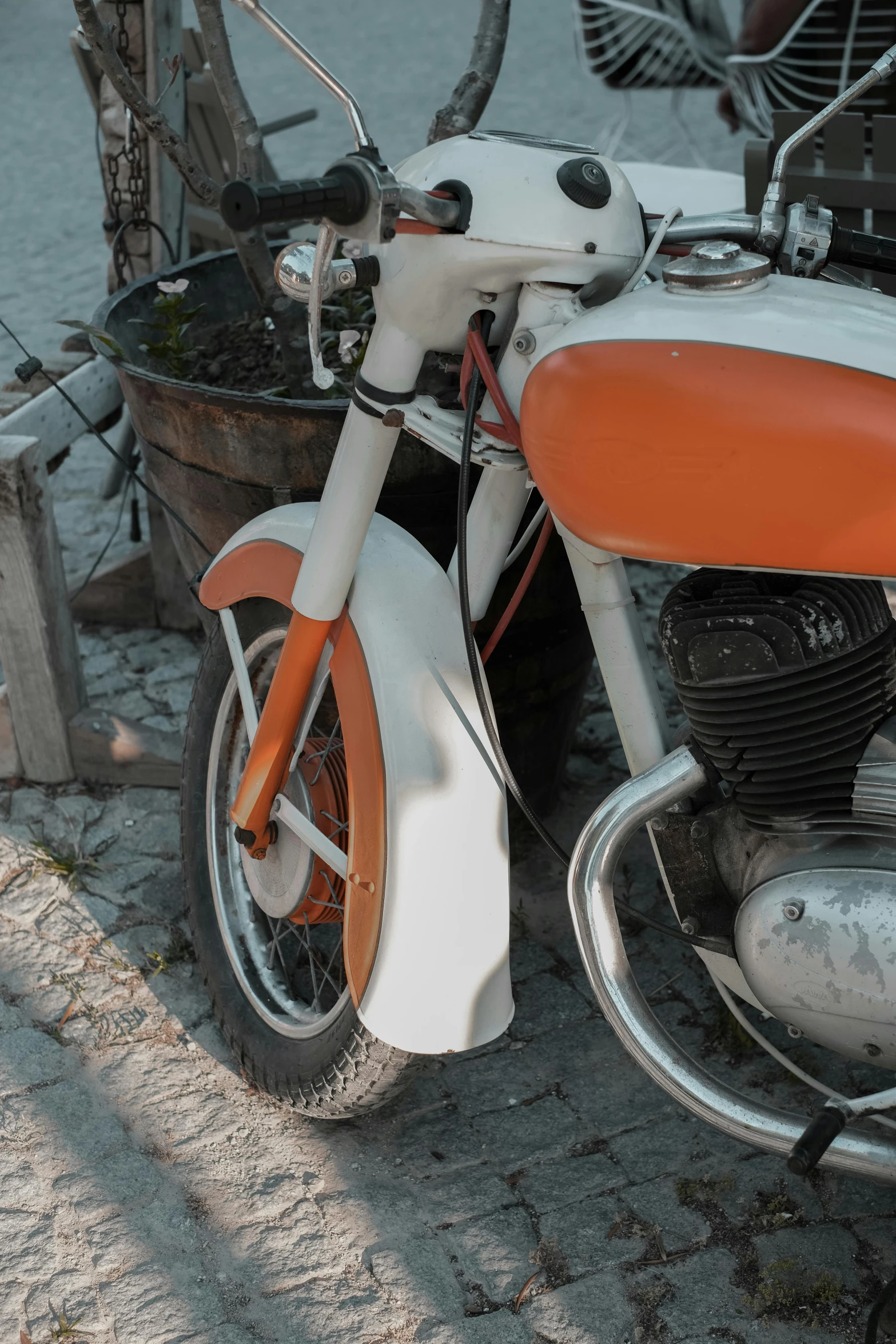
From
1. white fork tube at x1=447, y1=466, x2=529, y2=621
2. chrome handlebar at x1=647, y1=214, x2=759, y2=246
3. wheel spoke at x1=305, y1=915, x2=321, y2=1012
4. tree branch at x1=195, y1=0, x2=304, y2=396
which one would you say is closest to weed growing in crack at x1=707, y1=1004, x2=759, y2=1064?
wheel spoke at x1=305, y1=915, x2=321, y2=1012

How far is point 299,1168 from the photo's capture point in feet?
6.09

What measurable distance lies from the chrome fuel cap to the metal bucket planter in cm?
73

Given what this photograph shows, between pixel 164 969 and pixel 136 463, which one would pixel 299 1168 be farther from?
pixel 136 463

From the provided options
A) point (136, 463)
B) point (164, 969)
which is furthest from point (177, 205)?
point (164, 969)

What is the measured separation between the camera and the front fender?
1554 millimetres

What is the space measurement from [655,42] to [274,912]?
4071 millimetres

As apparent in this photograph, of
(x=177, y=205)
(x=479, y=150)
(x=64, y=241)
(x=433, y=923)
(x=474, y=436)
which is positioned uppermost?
(x=479, y=150)

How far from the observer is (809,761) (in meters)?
1.35

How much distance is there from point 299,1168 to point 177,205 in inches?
88.4

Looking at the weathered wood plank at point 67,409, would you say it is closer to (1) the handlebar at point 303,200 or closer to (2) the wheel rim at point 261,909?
(2) the wheel rim at point 261,909

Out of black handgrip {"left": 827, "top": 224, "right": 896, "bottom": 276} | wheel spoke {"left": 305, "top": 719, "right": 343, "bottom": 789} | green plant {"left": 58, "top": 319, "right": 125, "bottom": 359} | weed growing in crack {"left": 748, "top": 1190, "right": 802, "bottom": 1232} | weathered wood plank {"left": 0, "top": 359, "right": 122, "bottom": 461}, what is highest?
black handgrip {"left": 827, "top": 224, "right": 896, "bottom": 276}

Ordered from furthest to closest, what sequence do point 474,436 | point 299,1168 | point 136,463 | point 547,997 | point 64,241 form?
1. point 64,241
2. point 136,463
3. point 547,997
4. point 299,1168
5. point 474,436

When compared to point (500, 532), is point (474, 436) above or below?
above

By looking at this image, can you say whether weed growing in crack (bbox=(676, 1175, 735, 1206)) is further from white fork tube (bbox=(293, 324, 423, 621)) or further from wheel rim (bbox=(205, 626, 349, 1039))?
white fork tube (bbox=(293, 324, 423, 621))
